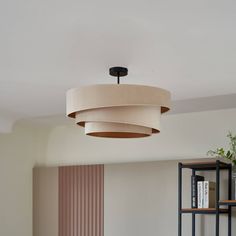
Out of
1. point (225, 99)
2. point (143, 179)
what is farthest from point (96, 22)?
point (143, 179)

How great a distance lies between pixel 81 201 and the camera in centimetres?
531

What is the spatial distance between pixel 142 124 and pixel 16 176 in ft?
9.78

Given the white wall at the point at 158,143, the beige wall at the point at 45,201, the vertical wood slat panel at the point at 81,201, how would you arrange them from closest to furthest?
the white wall at the point at 158,143, the vertical wood slat panel at the point at 81,201, the beige wall at the point at 45,201

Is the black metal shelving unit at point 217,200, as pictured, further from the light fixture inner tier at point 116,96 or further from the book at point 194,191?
the light fixture inner tier at point 116,96

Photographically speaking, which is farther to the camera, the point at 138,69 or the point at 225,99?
the point at 225,99

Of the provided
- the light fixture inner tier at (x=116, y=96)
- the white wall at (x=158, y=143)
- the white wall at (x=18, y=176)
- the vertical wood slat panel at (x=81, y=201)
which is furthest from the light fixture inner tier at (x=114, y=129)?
the white wall at (x=18, y=176)

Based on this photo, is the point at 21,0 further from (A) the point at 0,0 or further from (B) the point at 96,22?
(B) the point at 96,22

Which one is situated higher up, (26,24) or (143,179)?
(26,24)

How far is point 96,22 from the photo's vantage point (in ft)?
8.14

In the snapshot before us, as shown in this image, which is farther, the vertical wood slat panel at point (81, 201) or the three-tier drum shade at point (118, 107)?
the vertical wood slat panel at point (81, 201)

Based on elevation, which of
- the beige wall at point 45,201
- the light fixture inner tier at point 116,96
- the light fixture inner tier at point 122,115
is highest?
the light fixture inner tier at point 116,96

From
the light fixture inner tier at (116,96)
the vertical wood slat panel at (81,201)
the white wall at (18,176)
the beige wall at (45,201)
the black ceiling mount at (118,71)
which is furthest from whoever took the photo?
the beige wall at (45,201)

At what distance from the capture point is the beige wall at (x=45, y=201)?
5.52 metres

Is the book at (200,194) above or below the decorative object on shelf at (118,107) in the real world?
below
